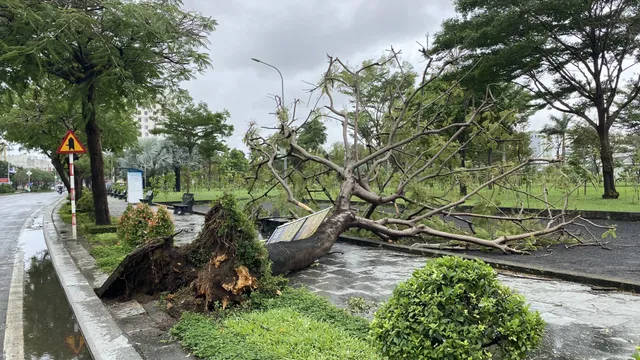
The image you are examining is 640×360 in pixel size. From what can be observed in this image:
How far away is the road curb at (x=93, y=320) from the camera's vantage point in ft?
11.4

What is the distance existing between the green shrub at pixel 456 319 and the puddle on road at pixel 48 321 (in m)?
2.80

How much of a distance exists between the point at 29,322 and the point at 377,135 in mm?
7682

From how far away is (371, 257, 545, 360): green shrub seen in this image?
2.28m

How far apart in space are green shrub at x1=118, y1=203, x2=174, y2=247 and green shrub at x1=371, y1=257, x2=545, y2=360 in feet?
→ 20.4

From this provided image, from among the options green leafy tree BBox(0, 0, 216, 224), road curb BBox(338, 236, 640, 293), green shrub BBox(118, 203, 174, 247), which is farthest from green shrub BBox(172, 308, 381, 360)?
green leafy tree BBox(0, 0, 216, 224)

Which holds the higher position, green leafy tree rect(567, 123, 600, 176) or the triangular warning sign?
green leafy tree rect(567, 123, 600, 176)

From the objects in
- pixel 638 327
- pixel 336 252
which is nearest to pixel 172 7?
pixel 336 252

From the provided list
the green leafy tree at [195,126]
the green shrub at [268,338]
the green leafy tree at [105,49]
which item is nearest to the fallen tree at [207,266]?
the green shrub at [268,338]

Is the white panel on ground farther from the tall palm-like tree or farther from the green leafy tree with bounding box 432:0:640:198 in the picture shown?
the tall palm-like tree

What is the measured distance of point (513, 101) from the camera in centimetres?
2175

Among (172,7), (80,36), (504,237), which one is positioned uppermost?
(172,7)

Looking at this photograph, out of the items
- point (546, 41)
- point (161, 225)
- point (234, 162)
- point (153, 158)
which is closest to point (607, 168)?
point (546, 41)

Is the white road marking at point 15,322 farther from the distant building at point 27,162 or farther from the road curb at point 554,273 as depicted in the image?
the distant building at point 27,162

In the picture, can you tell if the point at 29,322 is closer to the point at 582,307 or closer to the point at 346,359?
the point at 346,359
